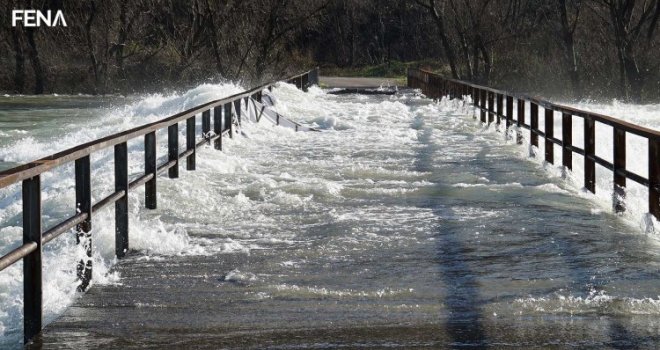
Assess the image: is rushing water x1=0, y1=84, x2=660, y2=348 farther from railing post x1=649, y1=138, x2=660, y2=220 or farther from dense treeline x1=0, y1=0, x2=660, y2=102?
dense treeline x1=0, y1=0, x2=660, y2=102

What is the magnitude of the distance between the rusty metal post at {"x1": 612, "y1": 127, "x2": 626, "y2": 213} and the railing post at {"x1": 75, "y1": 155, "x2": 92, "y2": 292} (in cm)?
604

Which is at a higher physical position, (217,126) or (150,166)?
(217,126)

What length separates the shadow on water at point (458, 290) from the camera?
22.9 ft

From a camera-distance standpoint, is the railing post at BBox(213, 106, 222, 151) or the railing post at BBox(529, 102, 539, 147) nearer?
the railing post at BBox(529, 102, 539, 147)

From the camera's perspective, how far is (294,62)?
7494 cm

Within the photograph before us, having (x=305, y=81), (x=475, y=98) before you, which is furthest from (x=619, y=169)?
(x=305, y=81)

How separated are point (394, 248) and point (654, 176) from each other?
2655 mm

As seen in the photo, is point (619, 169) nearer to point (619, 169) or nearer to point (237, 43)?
point (619, 169)

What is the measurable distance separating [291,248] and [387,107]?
90.5 feet

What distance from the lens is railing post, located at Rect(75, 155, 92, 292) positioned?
8281 mm

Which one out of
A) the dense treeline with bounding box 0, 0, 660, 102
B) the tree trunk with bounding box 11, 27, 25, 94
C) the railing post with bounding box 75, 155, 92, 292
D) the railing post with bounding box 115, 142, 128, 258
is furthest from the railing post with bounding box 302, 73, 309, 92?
the railing post with bounding box 75, 155, 92, 292

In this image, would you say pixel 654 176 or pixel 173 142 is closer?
pixel 654 176

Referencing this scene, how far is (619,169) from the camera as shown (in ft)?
40.7

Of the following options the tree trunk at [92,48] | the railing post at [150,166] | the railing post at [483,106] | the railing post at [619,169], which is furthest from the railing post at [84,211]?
the tree trunk at [92,48]
